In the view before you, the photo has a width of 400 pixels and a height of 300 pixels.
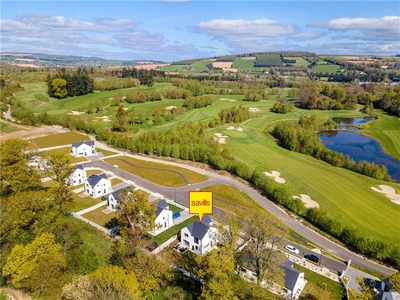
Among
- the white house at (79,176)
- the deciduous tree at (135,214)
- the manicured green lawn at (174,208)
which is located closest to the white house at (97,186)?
the white house at (79,176)

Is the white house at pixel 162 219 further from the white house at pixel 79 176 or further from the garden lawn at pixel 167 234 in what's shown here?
the white house at pixel 79 176

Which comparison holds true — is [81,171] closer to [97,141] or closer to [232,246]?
[97,141]

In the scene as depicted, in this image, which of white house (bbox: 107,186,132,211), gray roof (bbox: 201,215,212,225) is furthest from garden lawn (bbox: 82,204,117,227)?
gray roof (bbox: 201,215,212,225)

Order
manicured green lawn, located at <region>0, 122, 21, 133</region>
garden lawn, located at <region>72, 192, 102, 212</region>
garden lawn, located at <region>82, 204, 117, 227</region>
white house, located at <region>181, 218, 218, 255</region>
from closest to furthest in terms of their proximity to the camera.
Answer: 1. white house, located at <region>181, 218, 218, 255</region>
2. garden lawn, located at <region>82, 204, 117, 227</region>
3. garden lawn, located at <region>72, 192, 102, 212</region>
4. manicured green lawn, located at <region>0, 122, 21, 133</region>

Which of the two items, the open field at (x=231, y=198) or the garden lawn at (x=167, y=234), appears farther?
the open field at (x=231, y=198)

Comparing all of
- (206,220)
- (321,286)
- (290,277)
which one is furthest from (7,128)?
(321,286)

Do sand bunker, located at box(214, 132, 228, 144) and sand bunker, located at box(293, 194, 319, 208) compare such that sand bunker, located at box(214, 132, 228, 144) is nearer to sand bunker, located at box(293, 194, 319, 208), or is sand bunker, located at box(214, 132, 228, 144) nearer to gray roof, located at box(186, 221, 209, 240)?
sand bunker, located at box(293, 194, 319, 208)

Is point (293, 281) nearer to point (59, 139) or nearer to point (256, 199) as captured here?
point (256, 199)
